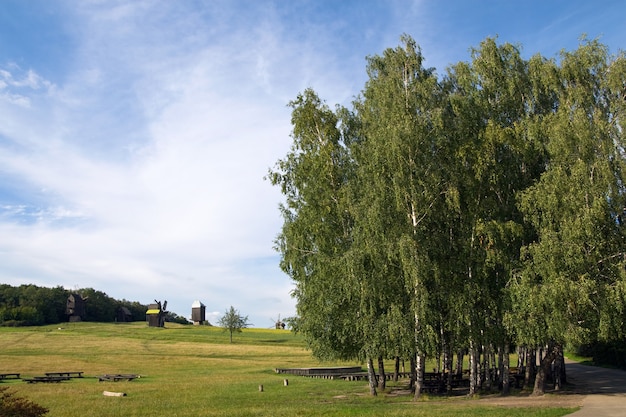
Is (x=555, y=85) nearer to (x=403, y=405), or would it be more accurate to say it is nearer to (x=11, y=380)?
(x=403, y=405)

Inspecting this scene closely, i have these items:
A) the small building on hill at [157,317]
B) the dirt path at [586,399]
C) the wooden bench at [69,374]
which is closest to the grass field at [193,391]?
the wooden bench at [69,374]

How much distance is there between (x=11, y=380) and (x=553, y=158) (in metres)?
45.5

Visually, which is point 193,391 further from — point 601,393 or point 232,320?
point 232,320

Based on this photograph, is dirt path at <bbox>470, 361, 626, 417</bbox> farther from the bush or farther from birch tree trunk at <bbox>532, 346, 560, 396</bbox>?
the bush

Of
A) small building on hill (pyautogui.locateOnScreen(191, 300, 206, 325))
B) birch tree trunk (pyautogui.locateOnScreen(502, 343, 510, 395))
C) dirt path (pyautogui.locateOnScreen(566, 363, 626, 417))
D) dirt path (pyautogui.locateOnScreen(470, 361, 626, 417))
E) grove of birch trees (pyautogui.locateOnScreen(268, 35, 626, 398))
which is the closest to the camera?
dirt path (pyautogui.locateOnScreen(566, 363, 626, 417))

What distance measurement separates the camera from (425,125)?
31250 millimetres

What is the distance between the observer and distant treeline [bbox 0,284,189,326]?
14112 cm

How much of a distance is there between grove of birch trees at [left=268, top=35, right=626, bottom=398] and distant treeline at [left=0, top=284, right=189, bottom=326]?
427 feet

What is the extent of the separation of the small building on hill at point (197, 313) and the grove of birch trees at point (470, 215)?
139 m

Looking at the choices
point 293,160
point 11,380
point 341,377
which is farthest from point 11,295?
point 293,160

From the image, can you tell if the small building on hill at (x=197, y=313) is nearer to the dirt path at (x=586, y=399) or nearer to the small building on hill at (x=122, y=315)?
the small building on hill at (x=122, y=315)

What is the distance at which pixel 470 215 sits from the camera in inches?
1227

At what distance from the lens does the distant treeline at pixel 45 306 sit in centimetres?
14112

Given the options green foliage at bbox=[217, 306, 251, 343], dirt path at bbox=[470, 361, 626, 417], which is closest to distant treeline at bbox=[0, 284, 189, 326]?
green foliage at bbox=[217, 306, 251, 343]
